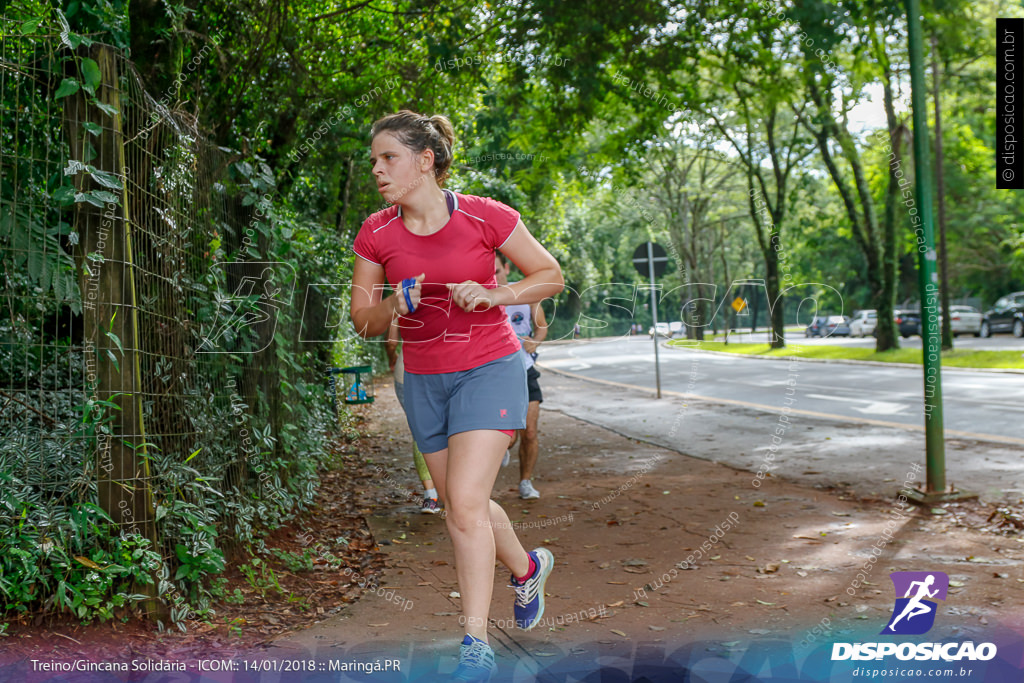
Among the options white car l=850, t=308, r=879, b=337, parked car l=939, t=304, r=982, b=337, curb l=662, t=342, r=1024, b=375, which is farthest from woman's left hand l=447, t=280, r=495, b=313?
white car l=850, t=308, r=879, b=337

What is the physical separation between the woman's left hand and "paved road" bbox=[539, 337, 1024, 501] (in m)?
5.22

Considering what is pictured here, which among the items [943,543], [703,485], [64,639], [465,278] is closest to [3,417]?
[64,639]

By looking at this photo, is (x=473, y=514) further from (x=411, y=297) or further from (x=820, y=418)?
(x=820, y=418)

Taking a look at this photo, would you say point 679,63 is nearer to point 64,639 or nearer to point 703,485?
point 703,485

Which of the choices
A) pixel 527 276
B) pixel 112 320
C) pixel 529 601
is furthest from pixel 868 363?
pixel 112 320

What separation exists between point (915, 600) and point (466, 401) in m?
2.54

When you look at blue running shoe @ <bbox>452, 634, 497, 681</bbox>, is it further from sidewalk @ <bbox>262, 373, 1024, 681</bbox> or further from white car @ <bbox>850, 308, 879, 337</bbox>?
white car @ <bbox>850, 308, 879, 337</bbox>

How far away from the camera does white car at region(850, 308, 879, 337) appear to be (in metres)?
43.1

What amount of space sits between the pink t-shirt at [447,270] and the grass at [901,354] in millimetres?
12061

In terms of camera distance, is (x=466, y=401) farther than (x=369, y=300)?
No

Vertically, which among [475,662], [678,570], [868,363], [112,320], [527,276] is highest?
[527,276]

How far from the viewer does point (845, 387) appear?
16953 millimetres

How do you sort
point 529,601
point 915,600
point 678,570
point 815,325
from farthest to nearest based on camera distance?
1. point 815,325
2. point 678,570
3. point 915,600
4. point 529,601

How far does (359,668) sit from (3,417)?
176 cm
